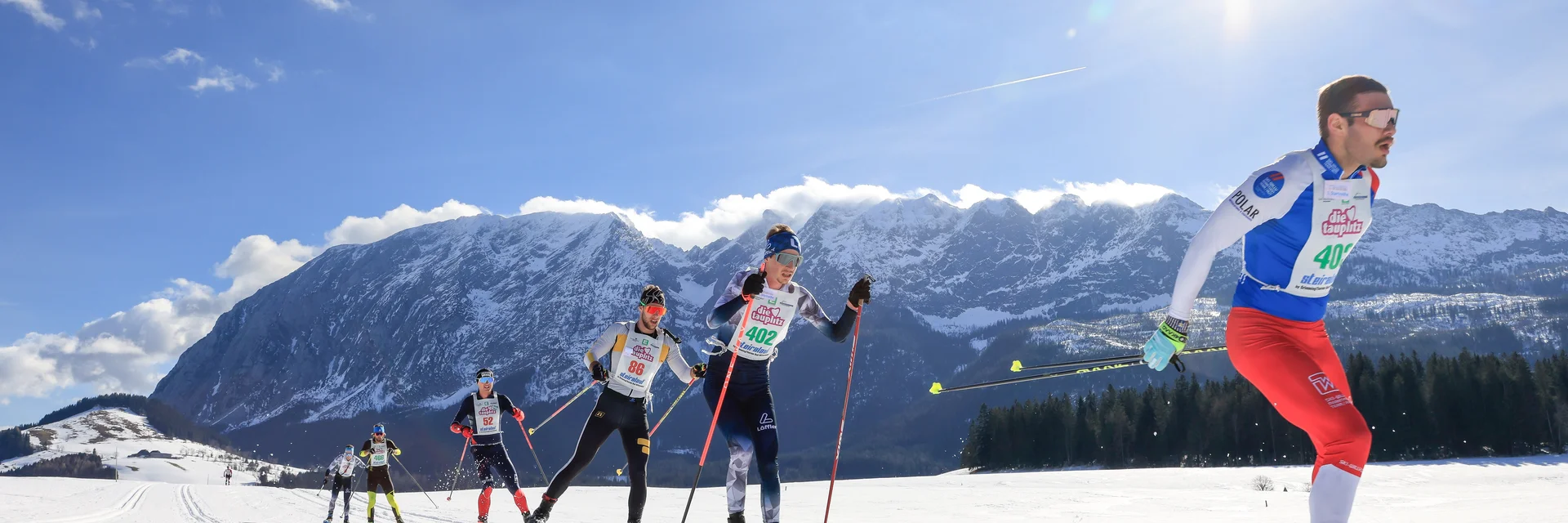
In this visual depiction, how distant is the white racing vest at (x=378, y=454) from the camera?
698 inches

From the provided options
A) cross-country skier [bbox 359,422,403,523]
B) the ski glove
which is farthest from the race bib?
cross-country skier [bbox 359,422,403,523]

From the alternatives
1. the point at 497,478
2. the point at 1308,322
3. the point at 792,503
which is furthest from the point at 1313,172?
the point at 792,503

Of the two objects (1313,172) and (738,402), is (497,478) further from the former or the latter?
(1313,172)

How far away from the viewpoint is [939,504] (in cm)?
2108

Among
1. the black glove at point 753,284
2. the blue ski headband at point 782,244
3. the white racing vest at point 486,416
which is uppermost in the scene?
the blue ski headband at point 782,244

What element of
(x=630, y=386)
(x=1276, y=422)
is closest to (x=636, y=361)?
(x=630, y=386)

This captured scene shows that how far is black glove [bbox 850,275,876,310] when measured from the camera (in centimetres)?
853

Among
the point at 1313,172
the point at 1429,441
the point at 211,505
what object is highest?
the point at 1429,441

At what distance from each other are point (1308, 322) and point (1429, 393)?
78.1 metres

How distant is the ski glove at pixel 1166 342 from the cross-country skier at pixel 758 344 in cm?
324

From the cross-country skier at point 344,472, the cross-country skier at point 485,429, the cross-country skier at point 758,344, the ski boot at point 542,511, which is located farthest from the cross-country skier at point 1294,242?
the cross-country skier at point 344,472

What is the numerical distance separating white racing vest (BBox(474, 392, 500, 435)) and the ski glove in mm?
11056

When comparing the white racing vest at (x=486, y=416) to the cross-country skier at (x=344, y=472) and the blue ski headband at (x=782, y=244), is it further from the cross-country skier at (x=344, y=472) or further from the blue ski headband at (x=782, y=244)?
the blue ski headband at (x=782, y=244)

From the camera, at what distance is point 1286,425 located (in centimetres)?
7494
